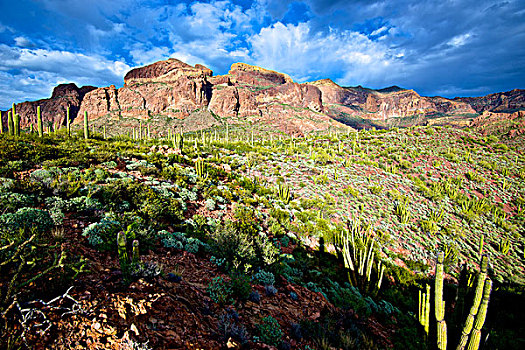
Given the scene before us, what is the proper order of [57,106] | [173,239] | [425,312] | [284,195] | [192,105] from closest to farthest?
[425,312], [173,239], [284,195], [192,105], [57,106]

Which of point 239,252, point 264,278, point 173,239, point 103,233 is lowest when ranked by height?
Result: point 264,278

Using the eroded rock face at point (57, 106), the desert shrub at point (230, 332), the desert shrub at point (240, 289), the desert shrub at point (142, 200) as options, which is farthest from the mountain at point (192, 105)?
the desert shrub at point (230, 332)

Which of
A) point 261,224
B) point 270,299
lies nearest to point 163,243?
point 270,299

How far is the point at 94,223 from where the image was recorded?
507 centimetres

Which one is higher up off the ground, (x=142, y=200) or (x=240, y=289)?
(x=142, y=200)

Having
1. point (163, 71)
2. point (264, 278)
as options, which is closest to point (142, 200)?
point (264, 278)

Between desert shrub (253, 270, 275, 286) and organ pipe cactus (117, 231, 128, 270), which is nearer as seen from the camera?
organ pipe cactus (117, 231, 128, 270)

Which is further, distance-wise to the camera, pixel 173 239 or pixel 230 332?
pixel 173 239

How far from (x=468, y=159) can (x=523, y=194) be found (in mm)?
4438

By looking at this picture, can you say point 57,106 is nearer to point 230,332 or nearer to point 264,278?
point 264,278

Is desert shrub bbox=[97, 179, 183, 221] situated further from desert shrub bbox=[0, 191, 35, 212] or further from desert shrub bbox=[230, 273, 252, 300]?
desert shrub bbox=[230, 273, 252, 300]

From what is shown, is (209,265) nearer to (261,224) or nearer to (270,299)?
(270,299)

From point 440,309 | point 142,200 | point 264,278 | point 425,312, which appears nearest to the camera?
point 440,309

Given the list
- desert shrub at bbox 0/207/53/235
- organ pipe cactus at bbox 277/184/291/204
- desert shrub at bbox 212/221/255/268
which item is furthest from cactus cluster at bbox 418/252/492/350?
desert shrub at bbox 0/207/53/235
